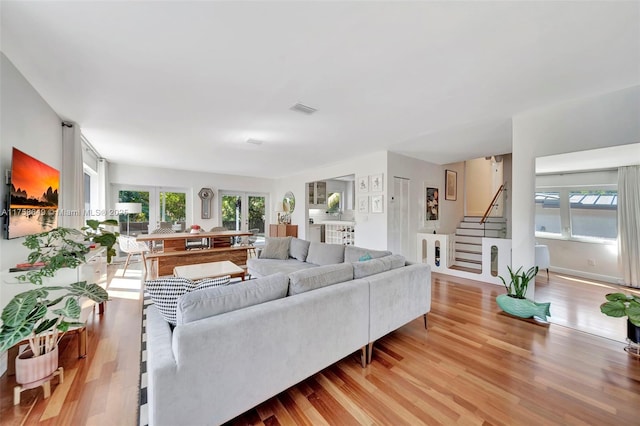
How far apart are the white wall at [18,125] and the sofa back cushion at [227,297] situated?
6.21ft

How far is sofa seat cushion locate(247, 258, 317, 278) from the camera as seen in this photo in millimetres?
3598

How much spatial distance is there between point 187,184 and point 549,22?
7.47 meters

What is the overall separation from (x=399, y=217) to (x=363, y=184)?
102cm

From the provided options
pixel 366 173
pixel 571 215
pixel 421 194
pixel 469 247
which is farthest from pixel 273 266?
pixel 469 247

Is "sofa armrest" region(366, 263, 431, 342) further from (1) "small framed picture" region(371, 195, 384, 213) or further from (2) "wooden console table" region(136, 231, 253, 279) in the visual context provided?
(2) "wooden console table" region(136, 231, 253, 279)

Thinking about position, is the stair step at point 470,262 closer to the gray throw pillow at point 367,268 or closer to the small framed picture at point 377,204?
the small framed picture at point 377,204

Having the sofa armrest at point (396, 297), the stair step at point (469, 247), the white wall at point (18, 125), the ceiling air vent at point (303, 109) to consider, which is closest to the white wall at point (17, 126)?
the white wall at point (18, 125)

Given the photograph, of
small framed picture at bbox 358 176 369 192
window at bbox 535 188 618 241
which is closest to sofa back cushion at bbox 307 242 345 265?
small framed picture at bbox 358 176 369 192

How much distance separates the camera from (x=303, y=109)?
290 cm

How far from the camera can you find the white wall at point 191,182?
616cm

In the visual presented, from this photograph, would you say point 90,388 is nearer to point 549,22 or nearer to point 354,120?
point 354,120

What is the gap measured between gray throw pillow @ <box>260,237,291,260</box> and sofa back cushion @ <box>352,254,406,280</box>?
2.14 m

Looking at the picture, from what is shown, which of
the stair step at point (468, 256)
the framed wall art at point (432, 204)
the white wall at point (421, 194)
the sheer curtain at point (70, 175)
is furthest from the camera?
the framed wall art at point (432, 204)

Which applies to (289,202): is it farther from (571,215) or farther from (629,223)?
(629,223)
